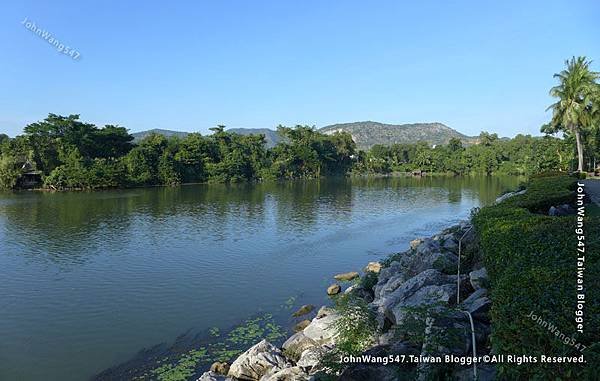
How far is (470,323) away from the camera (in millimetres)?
6676

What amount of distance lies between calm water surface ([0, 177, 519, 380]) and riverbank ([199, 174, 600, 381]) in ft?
13.7

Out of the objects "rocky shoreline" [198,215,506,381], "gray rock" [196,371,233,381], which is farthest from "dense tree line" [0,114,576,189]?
"gray rock" [196,371,233,381]

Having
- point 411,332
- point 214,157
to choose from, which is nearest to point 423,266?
point 411,332

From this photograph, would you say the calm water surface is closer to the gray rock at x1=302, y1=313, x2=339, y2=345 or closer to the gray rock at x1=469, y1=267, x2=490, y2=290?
the gray rock at x1=302, y1=313, x2=339, y2=345

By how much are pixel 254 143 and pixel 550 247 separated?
9554 cm

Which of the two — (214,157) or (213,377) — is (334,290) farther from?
(214,157)

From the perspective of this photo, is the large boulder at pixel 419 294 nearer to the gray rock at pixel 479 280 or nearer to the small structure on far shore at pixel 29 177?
the gray rock at pixel 479 280

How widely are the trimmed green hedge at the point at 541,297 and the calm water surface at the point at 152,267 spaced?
8.63m

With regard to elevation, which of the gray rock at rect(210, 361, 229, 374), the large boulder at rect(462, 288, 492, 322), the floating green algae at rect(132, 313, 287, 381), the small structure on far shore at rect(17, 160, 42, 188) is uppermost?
the small structure on far shore at rect(17, 160, 42, 188)

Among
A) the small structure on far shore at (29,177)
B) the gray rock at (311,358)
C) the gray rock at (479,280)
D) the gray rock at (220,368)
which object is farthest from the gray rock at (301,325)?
the small structure on far shore at (29,177)

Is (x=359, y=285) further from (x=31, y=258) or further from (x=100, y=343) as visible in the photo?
(x=31, y=258)

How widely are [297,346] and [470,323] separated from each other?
5556 millimetres

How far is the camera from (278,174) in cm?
9900

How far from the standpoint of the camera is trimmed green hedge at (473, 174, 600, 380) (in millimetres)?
4316
